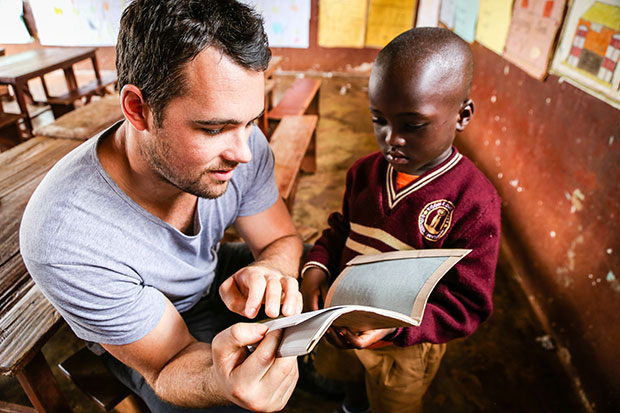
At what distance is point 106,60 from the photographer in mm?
6875

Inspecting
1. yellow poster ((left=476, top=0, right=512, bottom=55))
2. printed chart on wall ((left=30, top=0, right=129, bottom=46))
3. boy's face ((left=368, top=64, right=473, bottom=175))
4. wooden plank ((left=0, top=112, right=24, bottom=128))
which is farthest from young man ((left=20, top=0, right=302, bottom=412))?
printed chart on wall ((left=30, top=0, right=129, bottom=46))

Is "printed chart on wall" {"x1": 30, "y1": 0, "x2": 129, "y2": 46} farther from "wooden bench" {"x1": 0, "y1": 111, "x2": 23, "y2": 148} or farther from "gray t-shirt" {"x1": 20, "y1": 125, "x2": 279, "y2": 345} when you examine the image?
"gray t-shirt" {"x1": 20, "y1": 125, "x2": 279, "y2": 345}

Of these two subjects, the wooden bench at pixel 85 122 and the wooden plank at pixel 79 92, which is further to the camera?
the wooden plank at pixel 79 92

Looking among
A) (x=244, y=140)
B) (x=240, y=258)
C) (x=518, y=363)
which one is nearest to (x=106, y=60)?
(x=240, y=258)

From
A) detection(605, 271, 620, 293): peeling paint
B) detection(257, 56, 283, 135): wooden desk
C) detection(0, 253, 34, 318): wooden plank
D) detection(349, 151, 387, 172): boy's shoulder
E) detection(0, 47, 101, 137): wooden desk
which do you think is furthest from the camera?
detection(0, 47, 101, 137): wooden desk

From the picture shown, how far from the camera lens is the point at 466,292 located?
3.51 feet

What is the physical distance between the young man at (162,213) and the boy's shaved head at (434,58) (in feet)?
1.18

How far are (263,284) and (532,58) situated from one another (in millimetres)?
2263

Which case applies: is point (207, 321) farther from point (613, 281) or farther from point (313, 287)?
point (613, 281)

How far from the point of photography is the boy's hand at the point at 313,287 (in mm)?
1216

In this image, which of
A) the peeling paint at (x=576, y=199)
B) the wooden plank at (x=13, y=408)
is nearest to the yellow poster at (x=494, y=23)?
the peeling paint at (x=576, y=199)

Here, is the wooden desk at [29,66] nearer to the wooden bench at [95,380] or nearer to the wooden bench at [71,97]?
the wooden bench at [71,97]

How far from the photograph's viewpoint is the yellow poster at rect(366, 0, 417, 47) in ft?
19.4

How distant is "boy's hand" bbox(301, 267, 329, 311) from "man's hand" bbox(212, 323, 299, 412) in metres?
0.37
